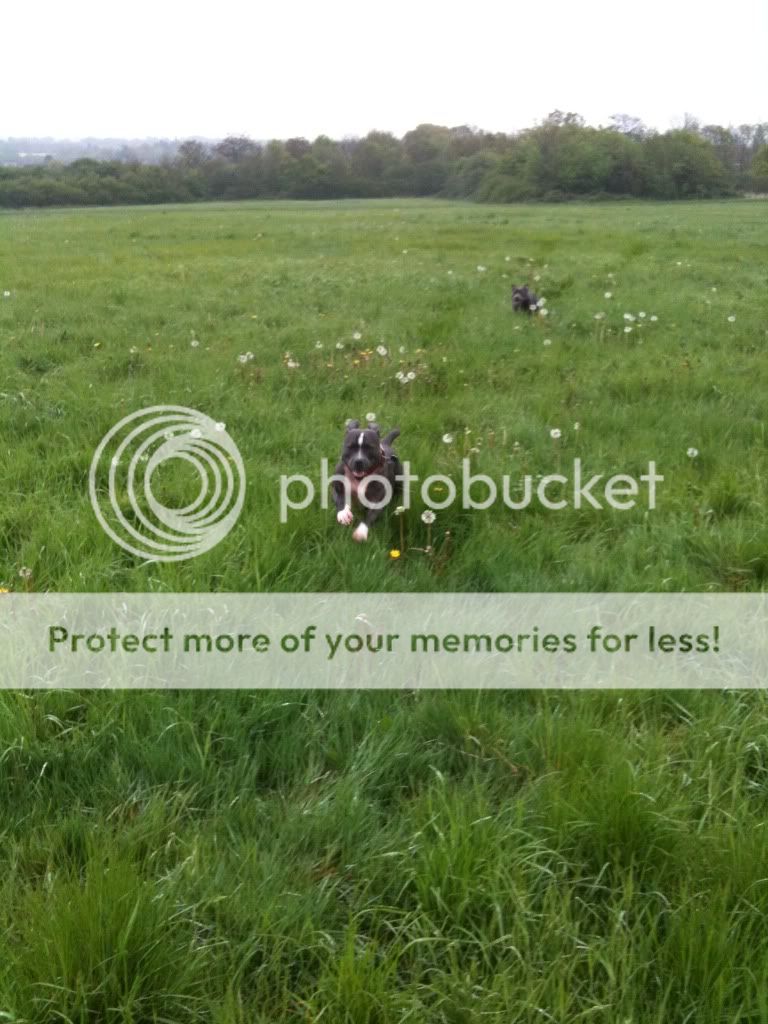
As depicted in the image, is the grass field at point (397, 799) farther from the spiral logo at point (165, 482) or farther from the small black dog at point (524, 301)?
the small black dog at point (524, 301)

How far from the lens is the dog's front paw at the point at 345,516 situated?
12.0ft

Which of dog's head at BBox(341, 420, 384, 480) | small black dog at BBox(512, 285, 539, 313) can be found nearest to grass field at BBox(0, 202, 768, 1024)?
dog's head at BBox(341, 420, 384, 480)

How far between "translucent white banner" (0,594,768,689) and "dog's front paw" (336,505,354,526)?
597 mm

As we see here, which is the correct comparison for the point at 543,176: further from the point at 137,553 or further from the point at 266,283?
the point at 137,553

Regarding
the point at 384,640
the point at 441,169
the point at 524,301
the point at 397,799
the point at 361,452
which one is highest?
the point at 441,169

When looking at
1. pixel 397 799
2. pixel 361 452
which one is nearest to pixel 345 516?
pixel 361 452

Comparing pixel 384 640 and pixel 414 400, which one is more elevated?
pixel 414 400

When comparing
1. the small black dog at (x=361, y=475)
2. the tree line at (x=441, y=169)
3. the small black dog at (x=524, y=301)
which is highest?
the tree line at (x=441, y=169)

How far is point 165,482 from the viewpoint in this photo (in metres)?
4.27

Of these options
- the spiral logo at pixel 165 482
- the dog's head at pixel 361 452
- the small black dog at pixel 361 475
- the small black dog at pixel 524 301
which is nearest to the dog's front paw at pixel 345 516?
the small black dog at pixel 361 475

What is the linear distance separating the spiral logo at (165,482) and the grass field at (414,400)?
0.31ft

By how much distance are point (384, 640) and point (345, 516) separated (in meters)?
0.90

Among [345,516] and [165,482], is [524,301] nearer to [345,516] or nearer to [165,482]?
[165,482]

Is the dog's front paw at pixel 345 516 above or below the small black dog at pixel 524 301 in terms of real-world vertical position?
below
